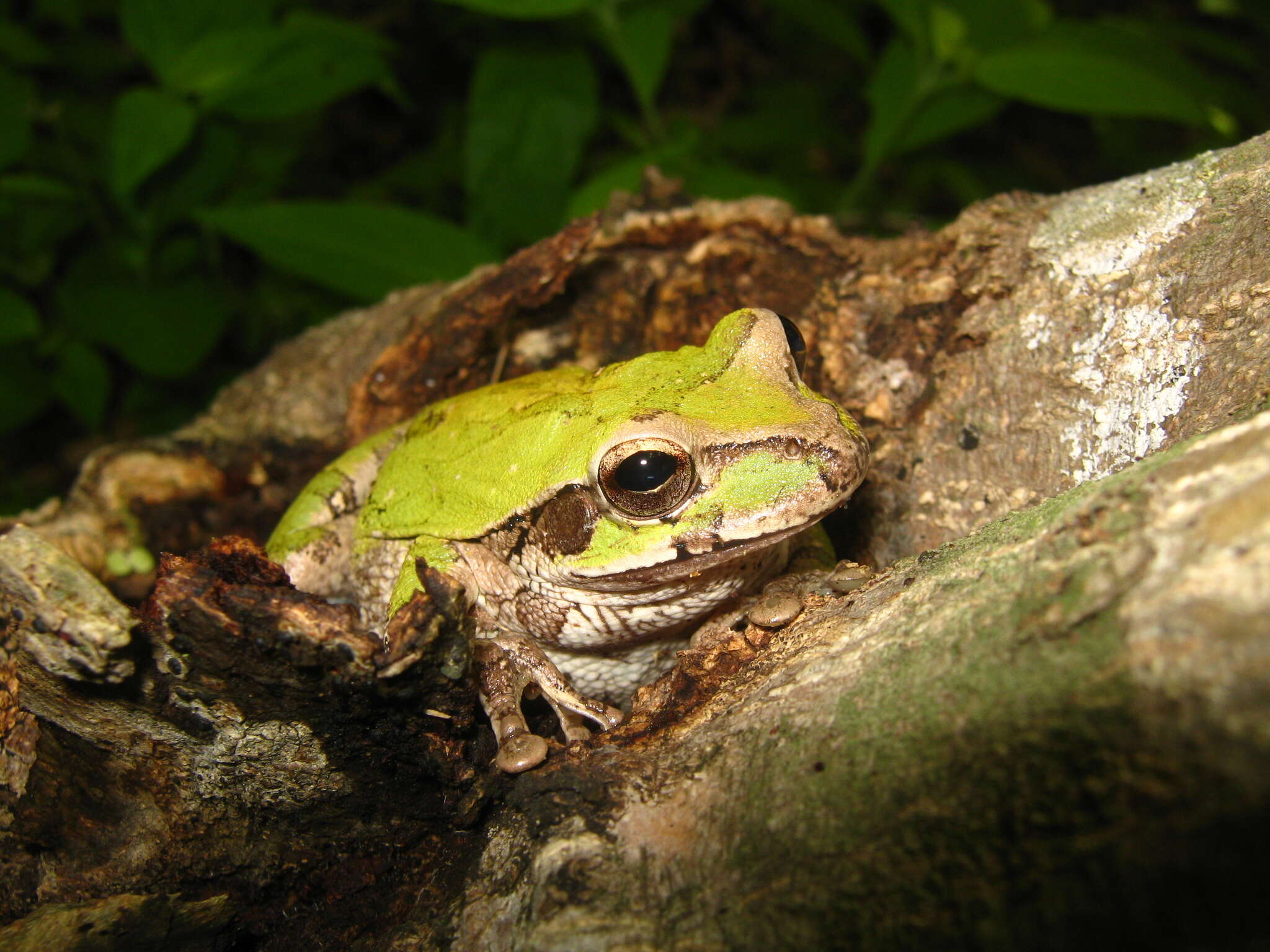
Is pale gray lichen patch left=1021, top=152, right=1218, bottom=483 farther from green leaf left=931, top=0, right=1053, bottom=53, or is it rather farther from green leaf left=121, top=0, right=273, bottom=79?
green leaf left=121, top=0, right=273, bottom=79

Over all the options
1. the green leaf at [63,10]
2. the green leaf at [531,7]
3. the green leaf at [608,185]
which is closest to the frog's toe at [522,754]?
the green leaf at [608,185]

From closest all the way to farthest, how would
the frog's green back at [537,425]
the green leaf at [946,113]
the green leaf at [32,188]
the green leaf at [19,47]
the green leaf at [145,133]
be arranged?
the frog's green back at [537,425] → the green leaf at [145,133] → the green leaf at [32,188] → the green leaf at [946,113] → the green leaf at [19,47]

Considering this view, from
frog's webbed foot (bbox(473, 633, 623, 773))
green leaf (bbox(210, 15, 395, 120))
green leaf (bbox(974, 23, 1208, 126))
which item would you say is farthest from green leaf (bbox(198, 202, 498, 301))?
green leaf (bbox(974, 23, 1208, 126))

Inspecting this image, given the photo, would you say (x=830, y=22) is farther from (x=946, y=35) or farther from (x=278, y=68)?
(x=278, y=68)

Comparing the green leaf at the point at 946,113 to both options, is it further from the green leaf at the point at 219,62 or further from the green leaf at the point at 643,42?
the green leaf at the point at 219,62

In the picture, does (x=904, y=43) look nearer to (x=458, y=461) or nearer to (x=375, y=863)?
(x=458, y=461)

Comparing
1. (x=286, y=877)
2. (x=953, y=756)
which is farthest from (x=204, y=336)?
Result: (x=953, y=756)

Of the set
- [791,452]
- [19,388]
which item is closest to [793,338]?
[791,452]
